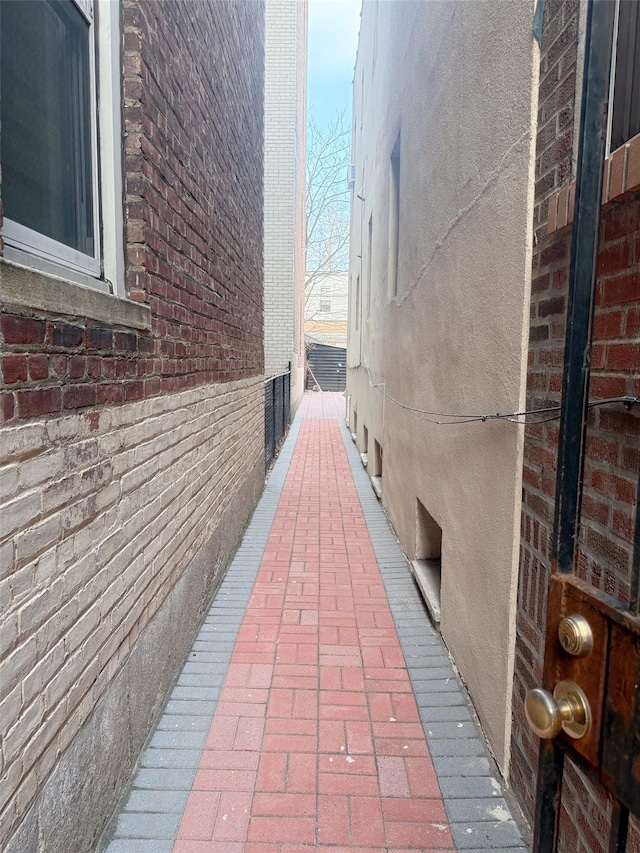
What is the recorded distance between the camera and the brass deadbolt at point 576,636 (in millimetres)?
974

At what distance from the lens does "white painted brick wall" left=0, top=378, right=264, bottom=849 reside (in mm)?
1563

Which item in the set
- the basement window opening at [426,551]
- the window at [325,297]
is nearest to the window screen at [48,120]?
the basement window opening at [426,551]

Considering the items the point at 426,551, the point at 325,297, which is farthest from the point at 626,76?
the point at 325,297

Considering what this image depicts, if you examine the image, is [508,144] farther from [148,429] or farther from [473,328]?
[148,429]

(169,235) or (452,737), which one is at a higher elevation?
(169,235)

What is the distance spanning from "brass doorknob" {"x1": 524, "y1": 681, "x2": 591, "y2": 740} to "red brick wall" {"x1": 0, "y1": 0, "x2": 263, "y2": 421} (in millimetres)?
1381

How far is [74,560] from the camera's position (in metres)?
1.95

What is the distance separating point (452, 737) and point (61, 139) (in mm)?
3012

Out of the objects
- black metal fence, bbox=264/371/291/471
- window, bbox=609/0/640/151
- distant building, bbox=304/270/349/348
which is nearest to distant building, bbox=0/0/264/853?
window, bbox=609/0/640/151

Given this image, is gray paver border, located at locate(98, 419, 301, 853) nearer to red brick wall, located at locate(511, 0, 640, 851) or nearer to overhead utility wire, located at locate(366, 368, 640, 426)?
red brick wall, located at locate(511, 0, 640, 851)

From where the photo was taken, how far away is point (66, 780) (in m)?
1.88

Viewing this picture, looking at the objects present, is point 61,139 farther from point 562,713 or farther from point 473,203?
point 562,713

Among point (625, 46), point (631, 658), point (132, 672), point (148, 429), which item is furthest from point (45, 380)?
point (625, 46)

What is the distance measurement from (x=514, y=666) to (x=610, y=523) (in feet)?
3.34
